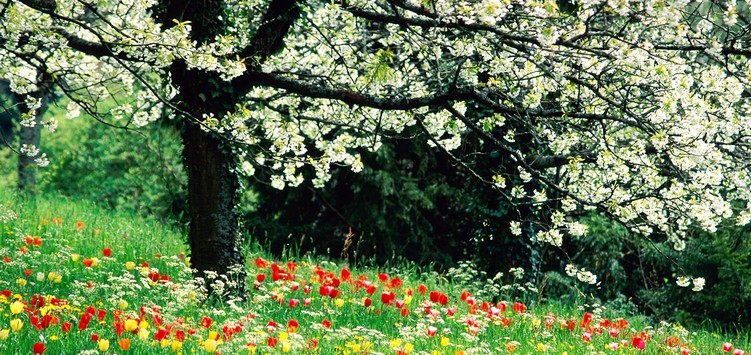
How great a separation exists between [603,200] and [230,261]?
313 centimetres

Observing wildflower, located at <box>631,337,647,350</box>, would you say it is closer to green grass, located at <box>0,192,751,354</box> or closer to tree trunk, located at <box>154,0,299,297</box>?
green grass, located at <box>0,192,751,354</box>

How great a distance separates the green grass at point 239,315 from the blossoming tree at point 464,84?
67 centimetres

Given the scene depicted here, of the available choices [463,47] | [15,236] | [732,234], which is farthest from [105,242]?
[732,234]

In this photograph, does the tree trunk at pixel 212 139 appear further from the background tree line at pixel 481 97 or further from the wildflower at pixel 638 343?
the wildflower at pixel 638 343

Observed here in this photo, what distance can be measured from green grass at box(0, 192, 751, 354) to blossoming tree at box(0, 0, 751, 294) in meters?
0.67

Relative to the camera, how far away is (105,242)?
7777 mm

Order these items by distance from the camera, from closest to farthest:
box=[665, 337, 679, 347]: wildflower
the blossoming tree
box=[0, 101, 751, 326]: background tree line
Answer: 1. the blossoming tree
2. box=[665, 337, 679, 347]: wildflower
3. box=[0, 101, 751, 326]: background tree line

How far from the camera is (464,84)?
675 cm

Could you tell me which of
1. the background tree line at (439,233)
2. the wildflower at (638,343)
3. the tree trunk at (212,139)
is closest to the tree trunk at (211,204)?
the tree trunk at (212,139)

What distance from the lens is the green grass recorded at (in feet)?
14.5

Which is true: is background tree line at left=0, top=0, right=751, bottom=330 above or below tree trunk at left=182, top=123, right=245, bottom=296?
above

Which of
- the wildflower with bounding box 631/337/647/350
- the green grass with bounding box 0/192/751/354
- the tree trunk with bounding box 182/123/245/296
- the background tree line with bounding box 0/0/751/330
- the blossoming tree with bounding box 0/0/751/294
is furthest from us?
the tree trunk with bounding box 182/123/245/296

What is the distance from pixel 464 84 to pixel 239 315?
282cm

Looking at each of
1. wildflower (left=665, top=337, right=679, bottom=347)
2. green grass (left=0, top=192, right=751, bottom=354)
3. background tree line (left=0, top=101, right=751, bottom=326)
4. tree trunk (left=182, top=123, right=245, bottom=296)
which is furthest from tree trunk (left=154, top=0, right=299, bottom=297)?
wildflower (left=665, top=337, right=679, bottom=347)
